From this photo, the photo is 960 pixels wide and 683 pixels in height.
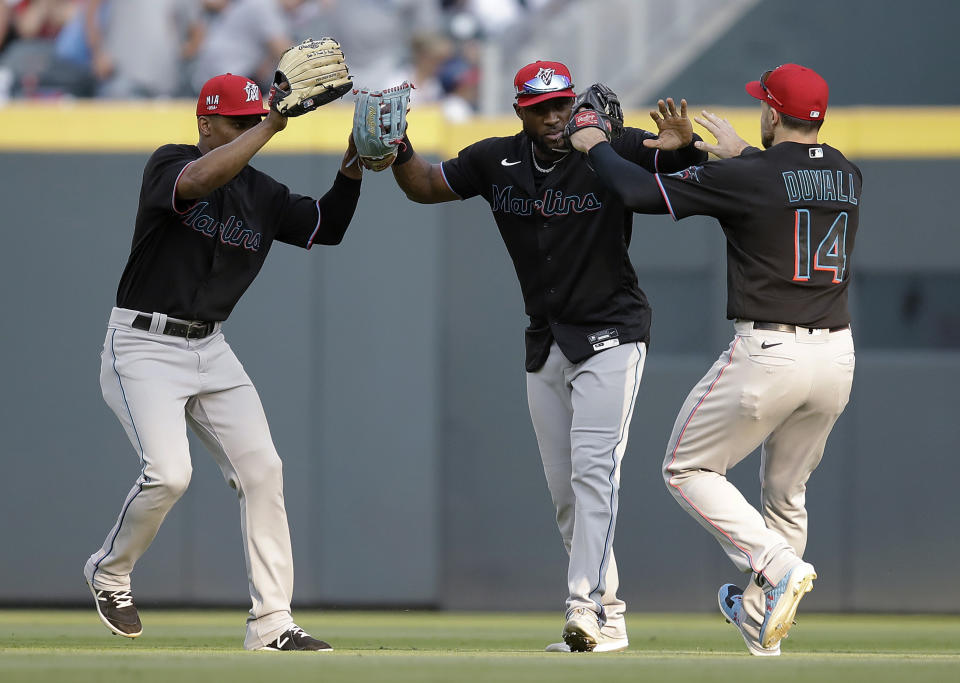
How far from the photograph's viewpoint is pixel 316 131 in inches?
299

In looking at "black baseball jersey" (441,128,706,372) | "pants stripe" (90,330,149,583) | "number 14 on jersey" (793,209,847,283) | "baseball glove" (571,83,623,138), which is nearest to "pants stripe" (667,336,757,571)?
"number 14 on jersey" (793,209,847,283)

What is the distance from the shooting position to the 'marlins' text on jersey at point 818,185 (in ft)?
14.7

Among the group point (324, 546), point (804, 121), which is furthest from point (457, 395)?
point (804, 121)

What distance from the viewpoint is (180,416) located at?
485 centimetres

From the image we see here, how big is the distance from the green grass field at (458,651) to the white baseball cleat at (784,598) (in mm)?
150

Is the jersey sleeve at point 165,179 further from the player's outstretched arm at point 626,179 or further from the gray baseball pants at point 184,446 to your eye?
the player's outstretched arm at point 626,179

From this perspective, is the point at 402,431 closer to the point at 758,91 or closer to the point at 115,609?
the point at 115,609

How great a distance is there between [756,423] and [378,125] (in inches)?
70.4

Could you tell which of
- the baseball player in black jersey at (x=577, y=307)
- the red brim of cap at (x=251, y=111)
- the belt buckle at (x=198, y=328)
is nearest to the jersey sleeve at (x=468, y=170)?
the baseball player in black jersey at (x=577, y=307)

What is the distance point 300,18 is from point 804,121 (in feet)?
20.2

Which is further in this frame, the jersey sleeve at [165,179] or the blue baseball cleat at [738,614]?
the jersey sleeve at [165,179]

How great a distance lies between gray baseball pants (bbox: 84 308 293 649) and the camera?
479cm

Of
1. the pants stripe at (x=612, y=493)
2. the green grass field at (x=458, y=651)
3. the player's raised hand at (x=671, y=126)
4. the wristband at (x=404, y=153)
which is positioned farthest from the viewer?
the wristband at (x=404, y=153)

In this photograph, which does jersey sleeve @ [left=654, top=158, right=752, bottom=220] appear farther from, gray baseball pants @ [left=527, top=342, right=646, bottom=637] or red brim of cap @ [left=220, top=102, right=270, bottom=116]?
red brim of cap @ [left=220, top=102, right=270, bottom=116]
